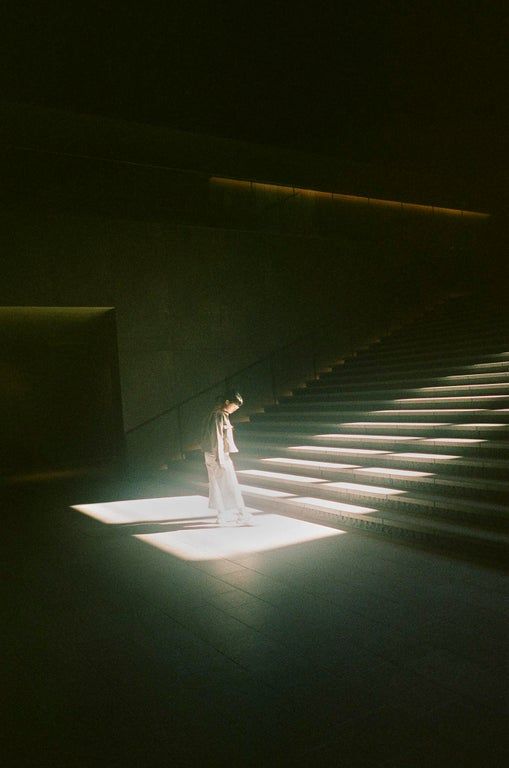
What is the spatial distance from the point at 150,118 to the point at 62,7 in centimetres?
173

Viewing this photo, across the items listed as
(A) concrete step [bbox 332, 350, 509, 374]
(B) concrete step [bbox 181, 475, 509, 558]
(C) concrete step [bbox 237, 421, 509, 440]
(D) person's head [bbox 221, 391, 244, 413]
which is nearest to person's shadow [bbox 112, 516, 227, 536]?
(B) concrete step [bbox 181, 475, 509, 558]

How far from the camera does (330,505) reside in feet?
22.8

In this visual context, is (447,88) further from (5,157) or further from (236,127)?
(5,157)

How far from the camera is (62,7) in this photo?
5066mm

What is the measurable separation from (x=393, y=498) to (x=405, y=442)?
149cm

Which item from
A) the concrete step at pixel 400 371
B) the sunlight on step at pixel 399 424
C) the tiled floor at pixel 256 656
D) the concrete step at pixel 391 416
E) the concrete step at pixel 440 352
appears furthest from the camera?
the concrete step at pixel 440 352

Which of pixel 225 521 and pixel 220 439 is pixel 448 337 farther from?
pixel 225 521

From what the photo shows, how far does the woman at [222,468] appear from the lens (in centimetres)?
679

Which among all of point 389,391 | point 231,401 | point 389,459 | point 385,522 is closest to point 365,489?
point 389,459

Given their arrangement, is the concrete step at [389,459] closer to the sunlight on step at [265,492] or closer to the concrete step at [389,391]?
the sunlight on step at [265,492]

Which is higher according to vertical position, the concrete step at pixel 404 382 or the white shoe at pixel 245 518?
the concrete step at pixel 404 382

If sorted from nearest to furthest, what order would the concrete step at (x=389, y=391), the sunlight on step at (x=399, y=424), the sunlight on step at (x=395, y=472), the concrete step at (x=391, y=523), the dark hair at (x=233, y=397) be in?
the concrete step at (x=391, y=523) < the dark hair at (x=233, y=397) < the sunlight on step at (x=395, y=472) < the sunlight on step at (x=399, y=424) < the concrete step at (x=389, y=391)

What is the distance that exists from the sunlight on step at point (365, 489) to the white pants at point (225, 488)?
1.30 meters

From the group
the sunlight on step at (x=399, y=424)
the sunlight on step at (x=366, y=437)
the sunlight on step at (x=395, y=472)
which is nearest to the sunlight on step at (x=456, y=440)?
the sunlight on step at (x=399, y=424)
